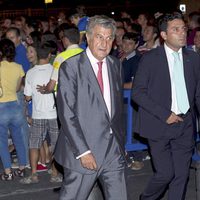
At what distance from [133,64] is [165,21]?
2.55m

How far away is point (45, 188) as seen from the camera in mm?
7617

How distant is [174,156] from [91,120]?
1.40m

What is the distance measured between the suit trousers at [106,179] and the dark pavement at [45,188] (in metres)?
2.00

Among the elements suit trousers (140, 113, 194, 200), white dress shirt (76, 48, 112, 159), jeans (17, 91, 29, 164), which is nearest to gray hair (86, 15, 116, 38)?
white dress shirt (76, 48, 112, 159)

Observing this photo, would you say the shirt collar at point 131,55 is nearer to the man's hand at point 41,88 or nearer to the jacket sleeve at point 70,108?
the man's hand at point 41,88

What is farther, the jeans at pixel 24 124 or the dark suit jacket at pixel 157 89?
the jeans at pixel 24 124

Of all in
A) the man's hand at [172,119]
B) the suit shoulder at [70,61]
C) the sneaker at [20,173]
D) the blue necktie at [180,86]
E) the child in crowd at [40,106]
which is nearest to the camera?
the suit shoulder at [70,61]

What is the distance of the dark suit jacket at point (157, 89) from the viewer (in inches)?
230

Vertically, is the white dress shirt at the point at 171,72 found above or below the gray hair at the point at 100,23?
below

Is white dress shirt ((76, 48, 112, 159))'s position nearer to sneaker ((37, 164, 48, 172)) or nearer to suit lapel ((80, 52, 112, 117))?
suit lapel ((80, 52, 112, 117))

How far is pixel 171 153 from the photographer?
6039 millimetres

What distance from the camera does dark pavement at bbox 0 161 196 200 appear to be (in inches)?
287

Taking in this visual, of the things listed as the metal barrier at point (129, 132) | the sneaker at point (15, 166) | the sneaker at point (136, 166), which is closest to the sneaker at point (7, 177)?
the sneaker at point (15, 166)

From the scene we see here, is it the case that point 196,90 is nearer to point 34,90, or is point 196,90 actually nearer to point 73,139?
point 73,139
